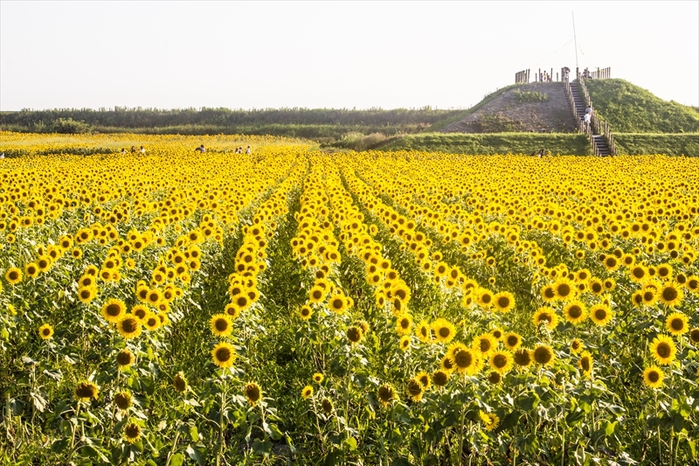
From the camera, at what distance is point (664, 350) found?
4328 millimetres

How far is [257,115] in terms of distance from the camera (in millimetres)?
98438

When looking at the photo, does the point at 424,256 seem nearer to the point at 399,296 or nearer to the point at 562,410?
the point at 399,296

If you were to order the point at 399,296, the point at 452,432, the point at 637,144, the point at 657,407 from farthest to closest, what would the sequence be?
1. the point at 637,144
2. the point at 399,296
3. the point at 452,432
4. the point at 657,407

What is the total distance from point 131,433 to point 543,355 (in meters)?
2.54

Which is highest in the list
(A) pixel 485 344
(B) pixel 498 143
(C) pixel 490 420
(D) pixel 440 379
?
(B) pixel 498 143

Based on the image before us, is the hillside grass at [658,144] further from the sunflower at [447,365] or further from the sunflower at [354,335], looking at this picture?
the sunflower at [447,365]

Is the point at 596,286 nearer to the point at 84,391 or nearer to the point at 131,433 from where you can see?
the point at 131,433

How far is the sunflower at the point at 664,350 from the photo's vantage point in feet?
14.0

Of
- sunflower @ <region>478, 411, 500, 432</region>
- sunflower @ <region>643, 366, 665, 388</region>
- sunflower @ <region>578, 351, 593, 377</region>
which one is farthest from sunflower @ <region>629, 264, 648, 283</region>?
sunflower @ <region>478, 411, 500, 432</region>

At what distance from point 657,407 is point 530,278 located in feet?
15.7

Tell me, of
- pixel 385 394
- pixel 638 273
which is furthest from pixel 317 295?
pixel 638 273

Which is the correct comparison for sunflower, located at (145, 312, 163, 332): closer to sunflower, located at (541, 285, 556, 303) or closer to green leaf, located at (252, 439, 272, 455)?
green leaf, located at (252, 439, 272, 455)

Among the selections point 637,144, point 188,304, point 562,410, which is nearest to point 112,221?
point 188,304

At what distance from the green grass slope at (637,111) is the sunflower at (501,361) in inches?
1838
